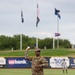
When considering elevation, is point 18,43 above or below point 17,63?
above

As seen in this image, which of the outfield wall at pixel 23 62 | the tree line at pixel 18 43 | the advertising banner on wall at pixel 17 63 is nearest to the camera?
the outfield wall at pixel 23 62

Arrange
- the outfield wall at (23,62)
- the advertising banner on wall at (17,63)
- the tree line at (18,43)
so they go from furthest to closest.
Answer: the tree line at (18,43), the advertising banner on wall at (17,63), the outfield wall at (23,62)

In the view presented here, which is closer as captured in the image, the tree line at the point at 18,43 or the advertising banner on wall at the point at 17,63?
the advertising banner on wall at the point at 17,63

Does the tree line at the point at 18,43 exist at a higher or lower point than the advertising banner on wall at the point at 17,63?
higher

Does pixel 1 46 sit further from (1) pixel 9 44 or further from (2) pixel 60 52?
(2) pixel 60 52

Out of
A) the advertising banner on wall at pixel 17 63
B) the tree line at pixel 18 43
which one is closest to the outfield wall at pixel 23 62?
the advertising banner on wall at pixel 17 63

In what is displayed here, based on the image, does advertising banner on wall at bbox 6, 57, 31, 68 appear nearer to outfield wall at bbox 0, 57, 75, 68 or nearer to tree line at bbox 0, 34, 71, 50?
outfield wall at bbox 0, 57, 75, 68

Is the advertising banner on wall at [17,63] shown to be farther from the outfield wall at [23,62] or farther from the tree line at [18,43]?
the tree line at [18,43]

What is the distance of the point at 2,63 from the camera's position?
5116 cm

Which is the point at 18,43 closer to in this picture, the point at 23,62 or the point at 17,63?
the point at 17,63

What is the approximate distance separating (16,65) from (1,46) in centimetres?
7277

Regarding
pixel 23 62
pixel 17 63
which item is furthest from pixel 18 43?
pixel 23 62

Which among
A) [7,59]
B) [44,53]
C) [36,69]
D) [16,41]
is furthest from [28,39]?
[36,69]

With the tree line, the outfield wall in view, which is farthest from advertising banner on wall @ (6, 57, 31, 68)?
the tree line
